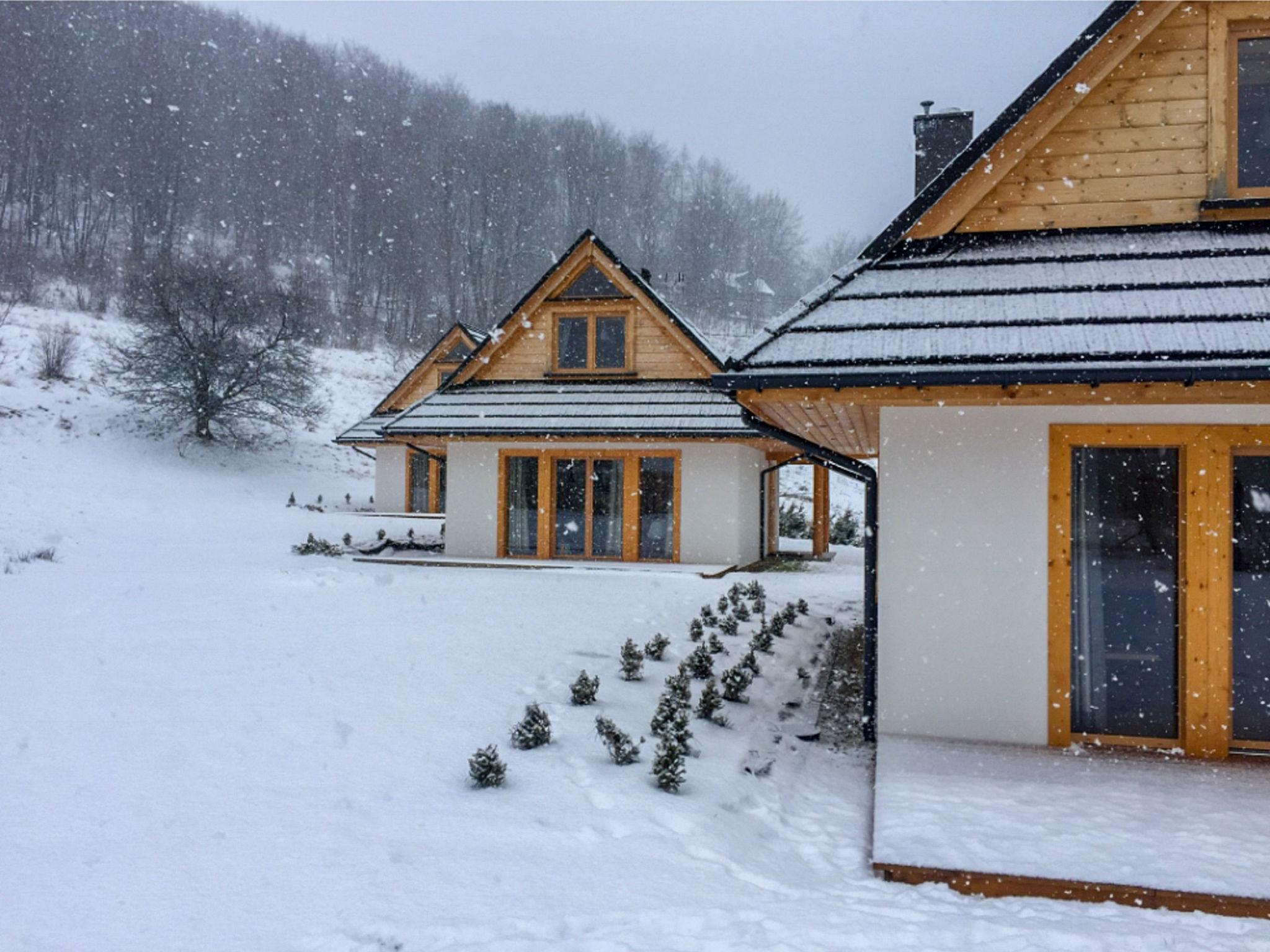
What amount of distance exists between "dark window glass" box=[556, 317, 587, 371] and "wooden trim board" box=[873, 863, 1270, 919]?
12257mm

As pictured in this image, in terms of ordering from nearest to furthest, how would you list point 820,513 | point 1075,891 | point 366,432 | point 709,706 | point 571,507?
point 1075,891, point 709,706, point 571,507, point 820,513, point 366,432

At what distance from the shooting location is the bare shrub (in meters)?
22.0

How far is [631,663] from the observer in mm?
6559

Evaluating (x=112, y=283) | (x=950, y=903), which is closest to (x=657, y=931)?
(x=950, y=903)

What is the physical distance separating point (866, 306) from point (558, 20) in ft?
519

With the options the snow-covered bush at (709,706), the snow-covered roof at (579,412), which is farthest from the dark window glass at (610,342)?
the snow-covered bush at (709,706)

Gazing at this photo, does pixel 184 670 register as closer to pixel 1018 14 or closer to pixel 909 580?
pixel 909 580

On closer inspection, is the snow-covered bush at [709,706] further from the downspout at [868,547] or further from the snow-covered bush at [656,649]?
the snow-covered bush at [656,649]

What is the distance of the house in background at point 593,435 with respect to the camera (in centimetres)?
1375

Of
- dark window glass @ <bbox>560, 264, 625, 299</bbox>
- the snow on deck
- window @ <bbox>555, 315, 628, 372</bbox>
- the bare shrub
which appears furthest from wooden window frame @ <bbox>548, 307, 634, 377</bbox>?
the bare shrub

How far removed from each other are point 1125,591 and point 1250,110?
344 cm

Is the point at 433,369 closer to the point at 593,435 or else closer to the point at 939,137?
the point at 593,435

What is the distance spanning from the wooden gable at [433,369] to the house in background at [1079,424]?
16.9 m

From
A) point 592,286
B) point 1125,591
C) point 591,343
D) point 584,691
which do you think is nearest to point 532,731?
point 584,691
